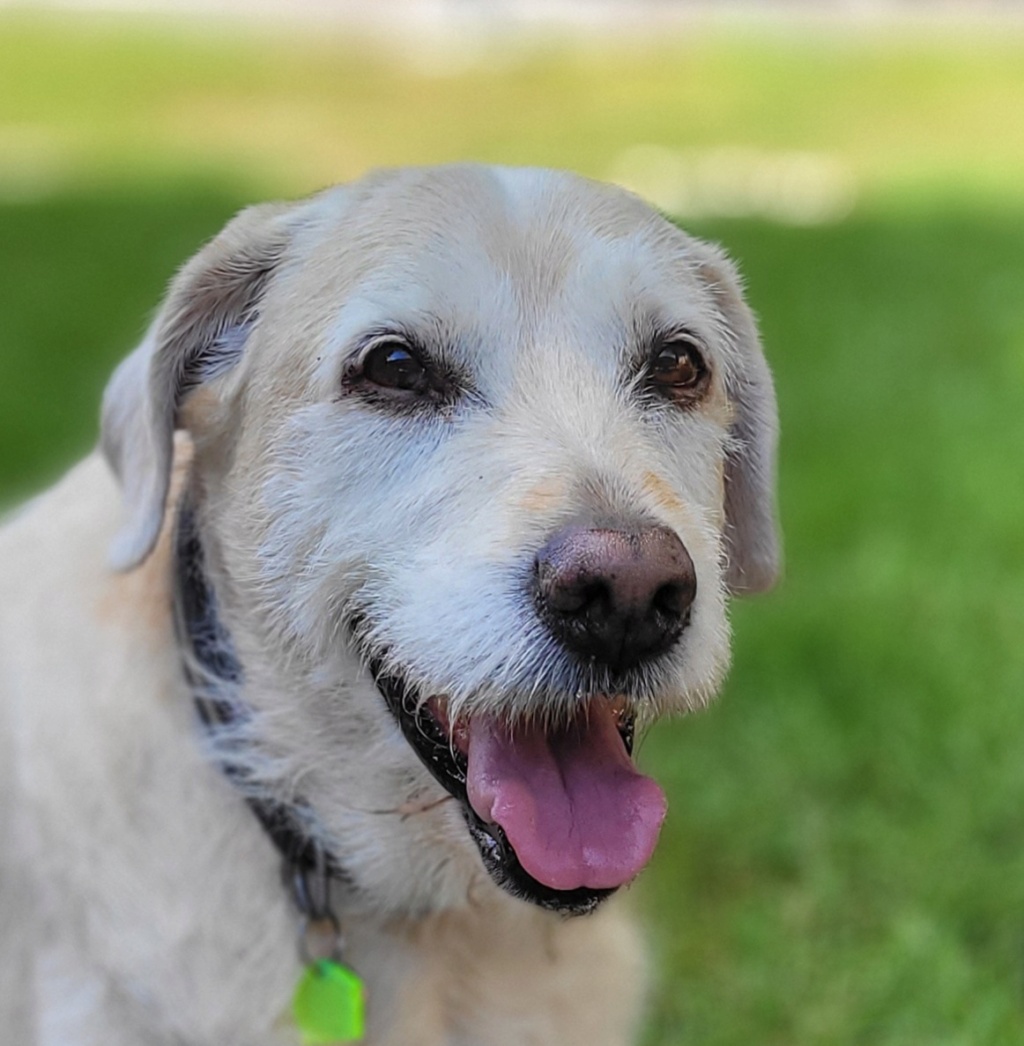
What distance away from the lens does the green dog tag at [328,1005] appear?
2686 millimetres

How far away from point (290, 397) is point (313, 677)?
0.50 metres

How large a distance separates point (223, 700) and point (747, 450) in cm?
118

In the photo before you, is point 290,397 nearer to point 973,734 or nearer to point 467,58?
point 973,734

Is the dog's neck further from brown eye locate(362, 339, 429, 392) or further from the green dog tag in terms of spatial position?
brown eye locate(362, 339, 429, 392)

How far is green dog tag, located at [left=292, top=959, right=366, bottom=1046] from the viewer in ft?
8.81

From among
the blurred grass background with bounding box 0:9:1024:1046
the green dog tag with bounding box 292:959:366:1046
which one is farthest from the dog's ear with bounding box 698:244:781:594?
the blurred grass background with bounding box 0:9:1024:1046

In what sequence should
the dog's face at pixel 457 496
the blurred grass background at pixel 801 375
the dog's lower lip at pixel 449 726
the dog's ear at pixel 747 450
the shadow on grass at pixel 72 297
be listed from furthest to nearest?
1. the shadow on grass at pixel 72 297
2. the blurred grass background at pixel 801 375
3. the dog's ear at pixel 747 450
4. the dog's lower lip at pixel 449 726
5. the dog's face at pixel 457 496

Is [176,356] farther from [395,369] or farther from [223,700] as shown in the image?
[223,700]

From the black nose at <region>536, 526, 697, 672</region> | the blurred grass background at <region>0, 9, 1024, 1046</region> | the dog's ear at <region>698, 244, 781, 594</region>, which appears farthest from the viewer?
the blurred grass background at <region>0, 9, 1024, 1046</region>

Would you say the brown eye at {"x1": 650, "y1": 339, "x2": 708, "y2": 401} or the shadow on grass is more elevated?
the brown eye at {"x1": 650, "y1": 339, "x2": 708, "y2": 401}

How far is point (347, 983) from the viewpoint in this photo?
2703mm

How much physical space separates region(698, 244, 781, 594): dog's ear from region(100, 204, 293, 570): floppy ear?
875 millimetres

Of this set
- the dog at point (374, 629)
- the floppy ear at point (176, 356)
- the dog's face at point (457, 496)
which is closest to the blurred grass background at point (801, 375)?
the dog at point (374, 629)

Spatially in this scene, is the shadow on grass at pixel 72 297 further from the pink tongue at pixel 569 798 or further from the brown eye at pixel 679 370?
the pink tongue at pixel 569 798
